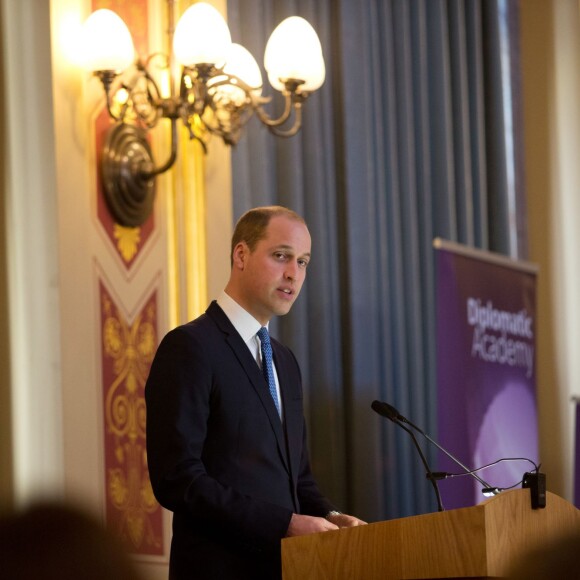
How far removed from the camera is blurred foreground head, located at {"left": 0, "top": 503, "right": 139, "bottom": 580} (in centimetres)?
71

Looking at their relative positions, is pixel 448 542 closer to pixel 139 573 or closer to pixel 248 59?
pixel 139 573

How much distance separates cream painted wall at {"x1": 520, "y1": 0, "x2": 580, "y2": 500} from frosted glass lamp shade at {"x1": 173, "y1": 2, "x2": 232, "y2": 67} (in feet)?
10.1

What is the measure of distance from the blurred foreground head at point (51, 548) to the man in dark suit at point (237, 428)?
5.74ft

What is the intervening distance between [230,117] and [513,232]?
8.45ft

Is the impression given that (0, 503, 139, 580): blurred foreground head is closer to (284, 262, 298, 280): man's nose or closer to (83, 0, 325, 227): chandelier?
(284, 262, 298, 280): man's nose

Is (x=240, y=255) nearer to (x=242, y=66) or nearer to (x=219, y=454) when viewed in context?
(x=219, y=454)

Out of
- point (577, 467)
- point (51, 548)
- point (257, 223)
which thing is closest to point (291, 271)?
point (257, 223)

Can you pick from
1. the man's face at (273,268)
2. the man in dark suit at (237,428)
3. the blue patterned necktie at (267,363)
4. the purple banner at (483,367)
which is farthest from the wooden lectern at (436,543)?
the purple banner at (483,367)

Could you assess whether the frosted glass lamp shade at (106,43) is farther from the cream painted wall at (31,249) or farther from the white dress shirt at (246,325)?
the white dress shirt at (246,325)

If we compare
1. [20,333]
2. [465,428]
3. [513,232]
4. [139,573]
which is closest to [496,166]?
[513,232]

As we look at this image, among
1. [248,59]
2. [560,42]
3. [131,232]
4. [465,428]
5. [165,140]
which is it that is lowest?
[465,428]

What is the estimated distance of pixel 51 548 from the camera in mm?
712

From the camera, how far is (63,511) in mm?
717

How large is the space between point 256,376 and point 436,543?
731 millimetres
